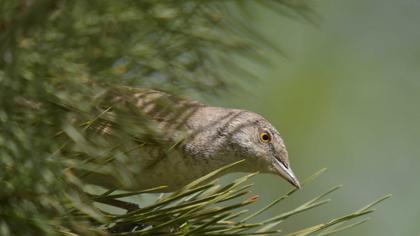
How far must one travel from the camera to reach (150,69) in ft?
10.3

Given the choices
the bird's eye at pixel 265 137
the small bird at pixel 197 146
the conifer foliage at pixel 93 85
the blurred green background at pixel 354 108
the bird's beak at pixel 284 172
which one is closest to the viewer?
the conifer foliage at pixel 93 85

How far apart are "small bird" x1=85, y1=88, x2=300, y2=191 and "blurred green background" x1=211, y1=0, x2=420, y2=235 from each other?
286cm

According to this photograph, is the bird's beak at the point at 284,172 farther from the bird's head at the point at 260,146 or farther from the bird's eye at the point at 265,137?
the bird's eye at the point at 265,137

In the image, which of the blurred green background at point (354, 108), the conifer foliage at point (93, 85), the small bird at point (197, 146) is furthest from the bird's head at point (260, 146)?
the blurred green background at point (354, 108)

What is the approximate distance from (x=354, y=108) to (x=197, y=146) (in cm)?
486

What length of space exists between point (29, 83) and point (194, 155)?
2.08 metres

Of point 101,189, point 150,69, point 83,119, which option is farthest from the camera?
point 101,189

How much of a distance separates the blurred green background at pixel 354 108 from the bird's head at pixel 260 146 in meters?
2.78

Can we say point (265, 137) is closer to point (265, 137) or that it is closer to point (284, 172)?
point (265, 137)

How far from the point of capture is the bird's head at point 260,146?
5.29m

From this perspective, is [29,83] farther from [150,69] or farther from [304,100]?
[304,100]

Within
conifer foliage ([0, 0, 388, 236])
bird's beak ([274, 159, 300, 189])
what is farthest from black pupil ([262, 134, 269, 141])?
conifer foliage ([0, 0, 388, 236])

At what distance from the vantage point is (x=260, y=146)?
5391 mm

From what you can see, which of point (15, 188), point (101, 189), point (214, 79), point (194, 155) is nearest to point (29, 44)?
point (15, 188)
